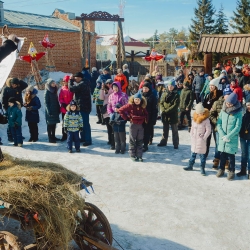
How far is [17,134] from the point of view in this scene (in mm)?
8461

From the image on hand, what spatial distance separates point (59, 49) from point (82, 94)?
1335 centimetres

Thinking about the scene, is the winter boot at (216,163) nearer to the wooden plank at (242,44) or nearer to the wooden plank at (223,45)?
the wooden plank at (242,44)

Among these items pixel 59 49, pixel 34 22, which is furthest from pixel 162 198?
pixel 34 22

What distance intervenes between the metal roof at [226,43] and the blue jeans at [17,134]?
7.94 metres

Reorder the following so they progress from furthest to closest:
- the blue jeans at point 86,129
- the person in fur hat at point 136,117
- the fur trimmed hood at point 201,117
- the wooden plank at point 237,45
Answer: the wooden plank at point 237,45
the blue jeans at point 86,129
the person in fur hat at point 136,117
the fur trimmed hood at point 201,117

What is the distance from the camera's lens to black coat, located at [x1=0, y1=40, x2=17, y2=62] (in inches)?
129

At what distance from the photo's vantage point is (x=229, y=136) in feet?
20.1

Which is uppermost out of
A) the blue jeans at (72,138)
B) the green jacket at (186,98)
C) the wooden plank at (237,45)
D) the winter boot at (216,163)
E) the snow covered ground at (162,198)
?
the wooden plank at (237,45)

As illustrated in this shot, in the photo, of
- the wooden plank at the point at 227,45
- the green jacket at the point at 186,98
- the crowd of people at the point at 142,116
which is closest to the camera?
the crowd of people at the point at 142,116

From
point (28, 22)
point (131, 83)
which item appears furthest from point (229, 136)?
point (28, 22)

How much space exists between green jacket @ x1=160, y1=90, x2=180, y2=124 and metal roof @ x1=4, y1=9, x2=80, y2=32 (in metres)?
13.4

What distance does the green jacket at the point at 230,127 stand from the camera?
20.0 ft

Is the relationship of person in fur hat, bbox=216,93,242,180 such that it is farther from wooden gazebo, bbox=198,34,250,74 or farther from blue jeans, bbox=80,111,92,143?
wooden gazebo, bbox=198,34,250,74

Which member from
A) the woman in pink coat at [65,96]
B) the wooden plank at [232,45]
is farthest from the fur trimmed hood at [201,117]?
the wooden plank at [232,45]
